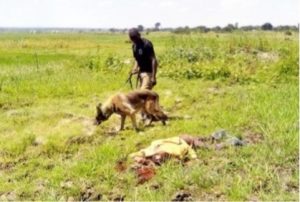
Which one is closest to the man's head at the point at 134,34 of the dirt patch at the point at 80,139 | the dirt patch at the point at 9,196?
the dirt patch at the point at 80,139

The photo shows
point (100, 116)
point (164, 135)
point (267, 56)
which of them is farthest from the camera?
point (267, 56)

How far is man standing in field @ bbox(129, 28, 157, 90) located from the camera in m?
8.74

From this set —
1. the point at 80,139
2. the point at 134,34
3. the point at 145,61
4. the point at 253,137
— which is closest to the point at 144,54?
the point at 145,61

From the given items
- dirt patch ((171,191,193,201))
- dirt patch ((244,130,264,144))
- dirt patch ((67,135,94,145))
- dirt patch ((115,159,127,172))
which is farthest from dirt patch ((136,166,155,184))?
dirt patch ((67,135,94,145))

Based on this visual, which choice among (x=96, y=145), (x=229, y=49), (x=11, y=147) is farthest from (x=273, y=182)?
(x=229, y=49)

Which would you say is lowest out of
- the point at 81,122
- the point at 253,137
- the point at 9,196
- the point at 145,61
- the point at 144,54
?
the point at 9,196

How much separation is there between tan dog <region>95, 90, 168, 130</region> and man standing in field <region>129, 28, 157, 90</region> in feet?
2.24

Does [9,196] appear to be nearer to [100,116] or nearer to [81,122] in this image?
[100,116]

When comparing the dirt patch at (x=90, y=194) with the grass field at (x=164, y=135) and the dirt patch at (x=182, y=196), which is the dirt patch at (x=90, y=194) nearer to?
the grass field at (x=164, y=135)

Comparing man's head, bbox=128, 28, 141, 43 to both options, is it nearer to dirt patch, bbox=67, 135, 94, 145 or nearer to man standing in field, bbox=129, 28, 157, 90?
man standing in field, bbox=129, 28, 157, 90

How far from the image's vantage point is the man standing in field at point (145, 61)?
874cm

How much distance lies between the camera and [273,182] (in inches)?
206

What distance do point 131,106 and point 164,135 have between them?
0.76 m

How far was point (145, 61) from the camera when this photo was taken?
889 cm
